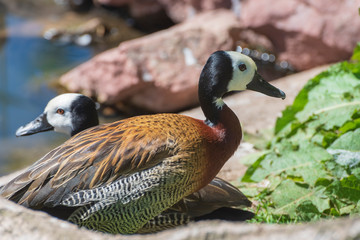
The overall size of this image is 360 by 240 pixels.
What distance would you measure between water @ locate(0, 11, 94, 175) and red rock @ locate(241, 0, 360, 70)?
285 centimetres

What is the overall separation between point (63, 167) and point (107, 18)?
7.07m

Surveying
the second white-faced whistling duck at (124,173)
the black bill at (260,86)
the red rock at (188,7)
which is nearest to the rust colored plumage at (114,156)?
the second white-faced whistling duck at (124,173)

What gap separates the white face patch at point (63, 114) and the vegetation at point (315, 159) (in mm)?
1413

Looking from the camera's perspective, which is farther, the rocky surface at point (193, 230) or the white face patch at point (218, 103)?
the white face patch at point (218, 103)

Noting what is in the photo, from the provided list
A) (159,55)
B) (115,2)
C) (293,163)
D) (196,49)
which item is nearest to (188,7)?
(115,2)

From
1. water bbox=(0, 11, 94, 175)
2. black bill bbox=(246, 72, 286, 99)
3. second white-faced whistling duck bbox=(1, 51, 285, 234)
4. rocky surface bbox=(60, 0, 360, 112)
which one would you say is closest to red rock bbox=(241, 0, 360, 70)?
rocky surface bbox=(60, 0, 360, 112)

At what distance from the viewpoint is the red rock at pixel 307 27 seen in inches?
274

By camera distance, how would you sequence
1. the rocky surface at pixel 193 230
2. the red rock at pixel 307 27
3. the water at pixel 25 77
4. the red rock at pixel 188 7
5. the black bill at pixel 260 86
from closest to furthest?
1. the rocky surface at pixel 193 230
2. the black bill at pixel 260 86
3. the water at pixel 25 77
4. the red rock at pixel 307 27
5. the red rock at pixel 188 7

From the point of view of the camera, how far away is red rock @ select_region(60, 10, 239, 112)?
7008 millimetres

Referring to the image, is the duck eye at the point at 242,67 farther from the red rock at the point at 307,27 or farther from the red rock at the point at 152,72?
the red rock at the point at 307,27

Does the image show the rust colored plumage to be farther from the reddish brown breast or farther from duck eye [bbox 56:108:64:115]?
duck eye [bbox 56:108:64:115]

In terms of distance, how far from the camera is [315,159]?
4.16 metres

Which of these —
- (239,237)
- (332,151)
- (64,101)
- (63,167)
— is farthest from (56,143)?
(239,237)

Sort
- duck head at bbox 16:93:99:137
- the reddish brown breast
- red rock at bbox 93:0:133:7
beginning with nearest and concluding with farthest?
the reddish brown breast → duck head at bbox 16:93:99:137 → red rock at bbox 93:0:133:7
